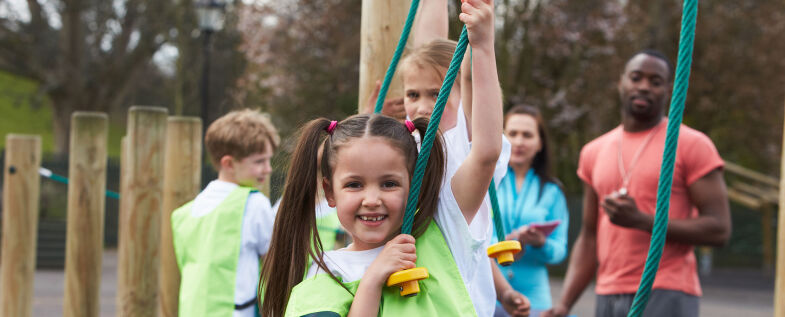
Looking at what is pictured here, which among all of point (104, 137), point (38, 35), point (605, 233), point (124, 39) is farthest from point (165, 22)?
point (605, 233)

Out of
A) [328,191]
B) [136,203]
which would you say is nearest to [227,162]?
[136,203]

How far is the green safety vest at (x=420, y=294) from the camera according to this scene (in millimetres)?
1747

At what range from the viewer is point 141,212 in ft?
12.9

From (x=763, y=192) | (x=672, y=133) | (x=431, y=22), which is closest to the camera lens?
(x=672, y=133)

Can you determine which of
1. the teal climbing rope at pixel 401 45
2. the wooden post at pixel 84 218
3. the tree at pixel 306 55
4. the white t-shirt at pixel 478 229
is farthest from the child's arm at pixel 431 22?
the tree at pixel 306 55

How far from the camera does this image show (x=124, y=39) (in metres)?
22.7

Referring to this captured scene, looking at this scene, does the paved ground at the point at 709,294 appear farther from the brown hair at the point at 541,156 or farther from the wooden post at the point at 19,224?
the brown hair at the point at 541,156

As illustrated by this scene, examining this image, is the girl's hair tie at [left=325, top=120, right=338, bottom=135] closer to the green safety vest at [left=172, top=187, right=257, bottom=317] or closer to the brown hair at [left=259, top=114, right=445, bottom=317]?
the brown hair at [left=259, top=114, right=445, bottom=317]

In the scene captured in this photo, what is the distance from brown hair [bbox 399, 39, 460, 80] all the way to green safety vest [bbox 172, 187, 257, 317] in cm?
137

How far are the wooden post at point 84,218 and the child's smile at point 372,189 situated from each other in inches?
101

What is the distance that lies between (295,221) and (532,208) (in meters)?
2.10

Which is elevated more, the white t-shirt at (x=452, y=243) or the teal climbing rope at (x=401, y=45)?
the teal climbing rope at (x=401, y=45)

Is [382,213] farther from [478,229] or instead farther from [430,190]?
[478,229]

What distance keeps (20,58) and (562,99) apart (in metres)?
15.3
